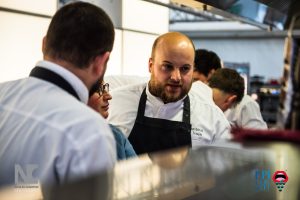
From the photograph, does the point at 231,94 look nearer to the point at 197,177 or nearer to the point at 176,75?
the point at 176,75

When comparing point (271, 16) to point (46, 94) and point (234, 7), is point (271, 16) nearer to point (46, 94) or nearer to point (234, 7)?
point (234, 7)

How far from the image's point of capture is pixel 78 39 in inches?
31.9

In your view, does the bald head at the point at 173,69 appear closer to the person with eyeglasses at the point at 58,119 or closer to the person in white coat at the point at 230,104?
the person in white coat at the point at 230,104

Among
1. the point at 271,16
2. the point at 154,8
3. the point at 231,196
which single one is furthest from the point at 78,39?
the point at 154,8

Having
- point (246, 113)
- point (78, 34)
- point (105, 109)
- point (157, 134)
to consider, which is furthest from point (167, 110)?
point (78, 34)

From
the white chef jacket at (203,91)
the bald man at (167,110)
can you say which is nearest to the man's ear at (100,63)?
the bald man at (167,110)

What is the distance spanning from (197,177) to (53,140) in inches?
10.3

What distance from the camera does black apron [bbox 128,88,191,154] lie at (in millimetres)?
1574

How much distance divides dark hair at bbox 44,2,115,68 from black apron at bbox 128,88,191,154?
789 mm

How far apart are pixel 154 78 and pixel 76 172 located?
→ 993mm

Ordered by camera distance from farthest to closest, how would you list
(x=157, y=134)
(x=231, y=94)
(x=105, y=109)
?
(x=231, y=94) → (x=157, y=134) → (x=105, y=109)

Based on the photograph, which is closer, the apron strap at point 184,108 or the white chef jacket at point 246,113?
the apron strap at point 184,108

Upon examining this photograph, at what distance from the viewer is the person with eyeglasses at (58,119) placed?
70cm

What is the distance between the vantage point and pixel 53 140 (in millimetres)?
698
